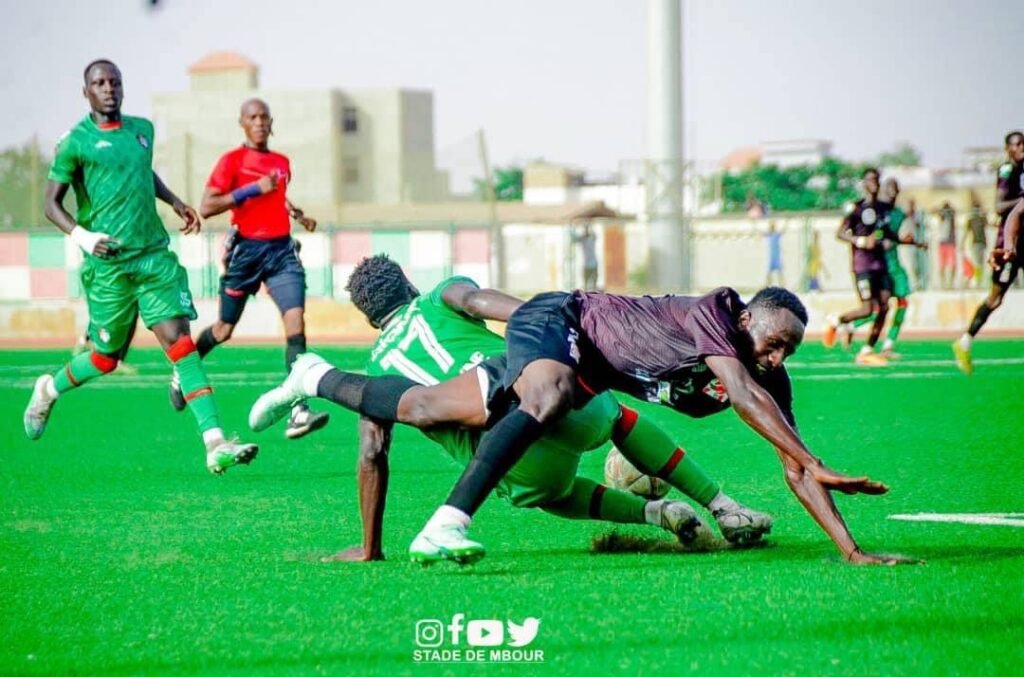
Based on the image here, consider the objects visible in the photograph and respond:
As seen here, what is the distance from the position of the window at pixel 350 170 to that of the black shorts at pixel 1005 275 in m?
56.5

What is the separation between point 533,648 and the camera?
16.7 ft

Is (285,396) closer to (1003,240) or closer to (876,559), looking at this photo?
(876,559)

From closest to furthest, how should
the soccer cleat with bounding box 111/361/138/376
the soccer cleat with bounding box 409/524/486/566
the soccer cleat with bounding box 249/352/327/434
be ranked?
the soccer cleat with bounding box 409/524/486/566
the soccer cleat with bounding box 249/352/327/434
the soccer cleat with bounding box 111/361/138/376

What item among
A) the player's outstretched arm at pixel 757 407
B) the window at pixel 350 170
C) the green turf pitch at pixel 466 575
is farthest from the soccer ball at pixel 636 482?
the window at pixel 350 170

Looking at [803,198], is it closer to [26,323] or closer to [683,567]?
[26,323]

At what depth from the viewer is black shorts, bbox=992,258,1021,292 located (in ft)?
52.1

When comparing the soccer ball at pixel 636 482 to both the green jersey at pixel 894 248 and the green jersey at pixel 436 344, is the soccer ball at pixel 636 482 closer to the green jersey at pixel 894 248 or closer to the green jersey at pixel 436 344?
the green jersey at pixel 436 344

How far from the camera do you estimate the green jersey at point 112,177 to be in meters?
9.62

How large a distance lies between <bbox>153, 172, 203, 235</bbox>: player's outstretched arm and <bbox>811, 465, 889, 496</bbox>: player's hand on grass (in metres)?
5.42

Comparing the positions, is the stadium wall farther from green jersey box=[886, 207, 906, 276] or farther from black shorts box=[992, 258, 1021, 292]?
black shorts box=[992, 258, 1021, 292]

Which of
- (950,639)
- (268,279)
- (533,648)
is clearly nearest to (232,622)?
(533,648)

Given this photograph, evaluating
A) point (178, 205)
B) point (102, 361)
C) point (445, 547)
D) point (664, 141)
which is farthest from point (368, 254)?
point (445, 547)

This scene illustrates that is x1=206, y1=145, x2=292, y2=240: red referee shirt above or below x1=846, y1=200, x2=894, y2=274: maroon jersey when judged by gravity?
above

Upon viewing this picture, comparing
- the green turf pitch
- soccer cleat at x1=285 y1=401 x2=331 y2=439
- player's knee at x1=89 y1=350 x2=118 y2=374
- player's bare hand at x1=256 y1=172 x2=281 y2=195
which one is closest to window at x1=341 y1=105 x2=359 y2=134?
player's bare hand at x1=256 y1=172 x2=281 y2=195
